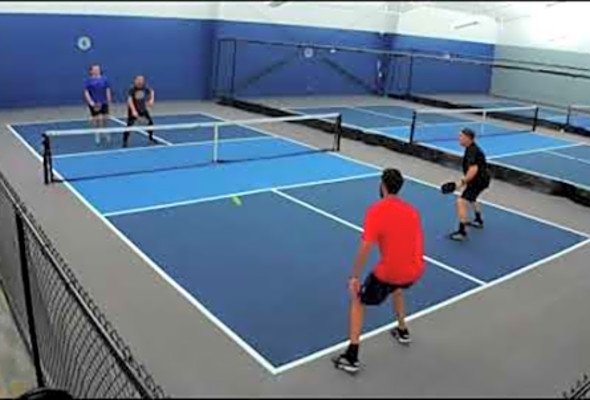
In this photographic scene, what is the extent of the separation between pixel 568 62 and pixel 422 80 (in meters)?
16.3

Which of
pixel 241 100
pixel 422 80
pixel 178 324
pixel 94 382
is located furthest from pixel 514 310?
pixel 422 80

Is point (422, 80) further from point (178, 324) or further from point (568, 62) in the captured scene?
point (178, 324)

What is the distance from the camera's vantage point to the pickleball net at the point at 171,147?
1130cm

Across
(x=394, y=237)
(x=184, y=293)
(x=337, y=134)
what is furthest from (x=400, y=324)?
(x=337, y=134)

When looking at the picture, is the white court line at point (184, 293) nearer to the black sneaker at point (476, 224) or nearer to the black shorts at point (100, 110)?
the black shorts at point (100, 110)

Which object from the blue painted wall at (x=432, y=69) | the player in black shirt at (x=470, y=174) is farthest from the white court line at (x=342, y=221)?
the blue painted wall at (x=432, y=69)

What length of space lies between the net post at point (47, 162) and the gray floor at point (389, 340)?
63.4 inches

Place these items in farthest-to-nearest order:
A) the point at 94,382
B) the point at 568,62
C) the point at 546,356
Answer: the point at 568,62 → the point at 546,356 → the point at 94,382

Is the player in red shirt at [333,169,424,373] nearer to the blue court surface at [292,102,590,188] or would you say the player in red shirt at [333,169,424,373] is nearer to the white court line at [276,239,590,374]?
the white court line at [276,239,590,374]

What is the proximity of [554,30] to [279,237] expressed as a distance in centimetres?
417

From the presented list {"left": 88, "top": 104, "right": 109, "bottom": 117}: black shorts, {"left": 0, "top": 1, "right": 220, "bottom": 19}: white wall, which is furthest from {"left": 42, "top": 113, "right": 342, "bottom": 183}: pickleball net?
{"left": 0, "top": 1, "right": 220, "bottom": 19}: white wall

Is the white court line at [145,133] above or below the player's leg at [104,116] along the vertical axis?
below

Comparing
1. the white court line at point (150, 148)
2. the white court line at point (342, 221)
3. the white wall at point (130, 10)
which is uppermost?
the white wall at point (130, 10)

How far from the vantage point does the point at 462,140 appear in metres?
8.62
